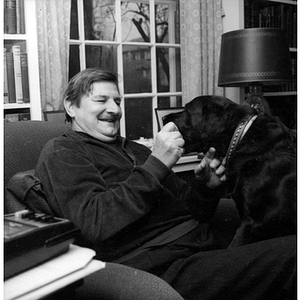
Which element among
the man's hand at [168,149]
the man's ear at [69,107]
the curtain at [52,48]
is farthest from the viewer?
the curtain at [52,48]

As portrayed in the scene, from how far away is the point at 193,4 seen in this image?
2.52 meters

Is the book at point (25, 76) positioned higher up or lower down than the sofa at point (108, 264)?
higher up

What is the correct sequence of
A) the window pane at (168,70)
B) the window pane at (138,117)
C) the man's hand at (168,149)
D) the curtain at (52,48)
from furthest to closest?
the window pane at (168,70), the window pane at (138,117), the curtain at (52,48), the man's hand at (168,149)

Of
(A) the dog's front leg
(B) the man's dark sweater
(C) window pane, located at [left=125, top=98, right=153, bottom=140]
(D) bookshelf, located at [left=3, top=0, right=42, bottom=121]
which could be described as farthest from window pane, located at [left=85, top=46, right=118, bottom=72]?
(A) the dog's front leg

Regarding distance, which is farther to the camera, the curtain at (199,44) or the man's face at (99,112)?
the curtain at (199,44)

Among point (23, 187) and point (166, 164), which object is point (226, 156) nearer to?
point (166, 164)

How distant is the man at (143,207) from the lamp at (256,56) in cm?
89

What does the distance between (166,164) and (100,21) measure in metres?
1.52

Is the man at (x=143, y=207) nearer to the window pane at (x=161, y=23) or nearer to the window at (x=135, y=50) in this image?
the window at (x=135, y=50)

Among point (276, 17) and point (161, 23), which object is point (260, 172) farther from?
point (276, 17)

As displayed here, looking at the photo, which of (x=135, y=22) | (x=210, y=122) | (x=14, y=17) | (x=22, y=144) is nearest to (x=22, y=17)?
(x=14, y=17)

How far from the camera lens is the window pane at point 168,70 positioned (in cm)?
273

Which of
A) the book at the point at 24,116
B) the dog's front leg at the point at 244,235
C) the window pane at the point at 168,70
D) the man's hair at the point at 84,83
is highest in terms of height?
the window pane at the point at 168,70

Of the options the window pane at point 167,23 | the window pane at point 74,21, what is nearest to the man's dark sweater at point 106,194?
the window pane at point 74,21
